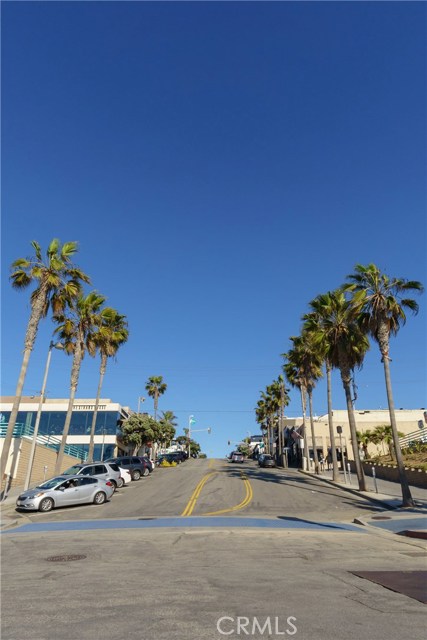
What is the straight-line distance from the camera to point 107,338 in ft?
113

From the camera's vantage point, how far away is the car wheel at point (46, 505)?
64.0ft

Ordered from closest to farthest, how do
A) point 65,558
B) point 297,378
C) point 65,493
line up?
point 65,558 → point 65,493 → point 297,378

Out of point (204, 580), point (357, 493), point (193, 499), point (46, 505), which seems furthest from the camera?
point (357, 493)

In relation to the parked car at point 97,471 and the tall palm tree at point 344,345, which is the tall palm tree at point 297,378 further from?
the parked car at point 97,471

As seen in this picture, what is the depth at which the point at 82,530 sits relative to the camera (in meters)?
15.2

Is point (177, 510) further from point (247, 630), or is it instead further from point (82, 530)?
point (247, 630)

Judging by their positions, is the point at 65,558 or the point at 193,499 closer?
the point at 65,558

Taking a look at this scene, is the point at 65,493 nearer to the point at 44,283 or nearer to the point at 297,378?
the point at 44,283

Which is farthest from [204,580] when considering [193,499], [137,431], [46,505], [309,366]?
[137,431]

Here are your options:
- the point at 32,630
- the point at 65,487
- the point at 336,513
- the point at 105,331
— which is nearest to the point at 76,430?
the point at 105,331
